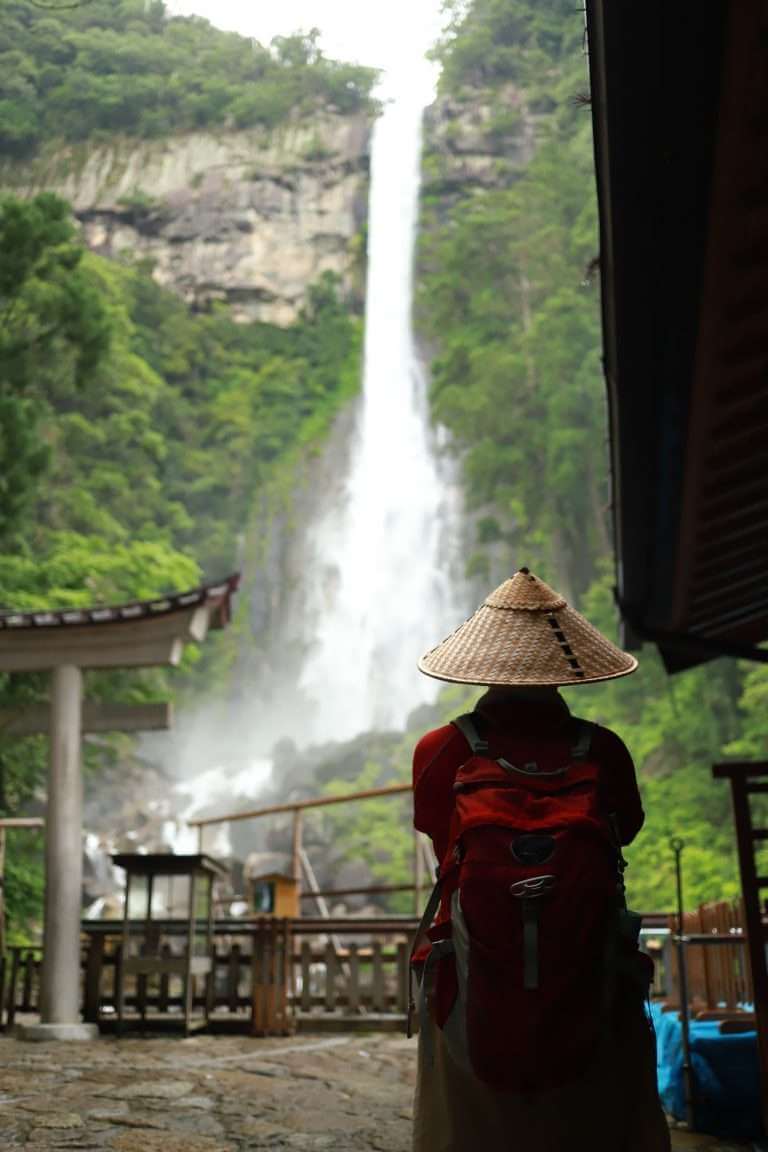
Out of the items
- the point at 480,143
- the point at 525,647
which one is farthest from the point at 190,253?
the point at 525,647

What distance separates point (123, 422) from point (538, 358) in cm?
1145

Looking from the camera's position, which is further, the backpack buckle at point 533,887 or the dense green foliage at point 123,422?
the dense green foliage at point 123,422

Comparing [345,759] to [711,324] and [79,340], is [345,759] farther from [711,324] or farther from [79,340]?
[711,324]

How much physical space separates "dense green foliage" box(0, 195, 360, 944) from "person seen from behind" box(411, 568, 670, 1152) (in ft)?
34.0

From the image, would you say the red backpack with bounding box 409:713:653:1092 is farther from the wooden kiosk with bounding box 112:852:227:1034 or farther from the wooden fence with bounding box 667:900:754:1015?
the wooden kiosk with bounding box 112:852:227:1034

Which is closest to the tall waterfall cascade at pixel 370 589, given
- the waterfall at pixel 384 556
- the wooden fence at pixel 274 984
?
the waterfall at pixel 384 556

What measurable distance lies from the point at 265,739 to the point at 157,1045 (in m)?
26.5

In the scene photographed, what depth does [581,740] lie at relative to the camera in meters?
2.37

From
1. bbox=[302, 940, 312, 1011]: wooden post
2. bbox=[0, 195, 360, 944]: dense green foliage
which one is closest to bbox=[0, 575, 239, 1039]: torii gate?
bbox=[302, 940, 312, 1011]: wooden post

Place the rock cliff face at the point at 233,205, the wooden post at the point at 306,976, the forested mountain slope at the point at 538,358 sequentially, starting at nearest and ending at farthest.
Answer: the wooden post at the point at 306,976, the forested mountain slope at the point at 538,358, the rock cliff face at the point at 233,205

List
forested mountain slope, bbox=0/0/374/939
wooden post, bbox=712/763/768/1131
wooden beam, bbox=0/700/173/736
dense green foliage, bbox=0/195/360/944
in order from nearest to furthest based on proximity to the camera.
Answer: wooden post, bbox=712/763/768/1131
wooden beam, bbox=0/700/173/736
dense green foliage, bbox=0/195/360/944
forested mountain slope, bbox=0/0/374/939

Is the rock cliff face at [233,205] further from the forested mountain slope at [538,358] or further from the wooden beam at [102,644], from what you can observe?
the wooden beam at [102,644]

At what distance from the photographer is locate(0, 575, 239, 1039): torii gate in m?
8.70

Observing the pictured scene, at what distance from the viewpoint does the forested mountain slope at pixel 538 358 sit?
2289cm
